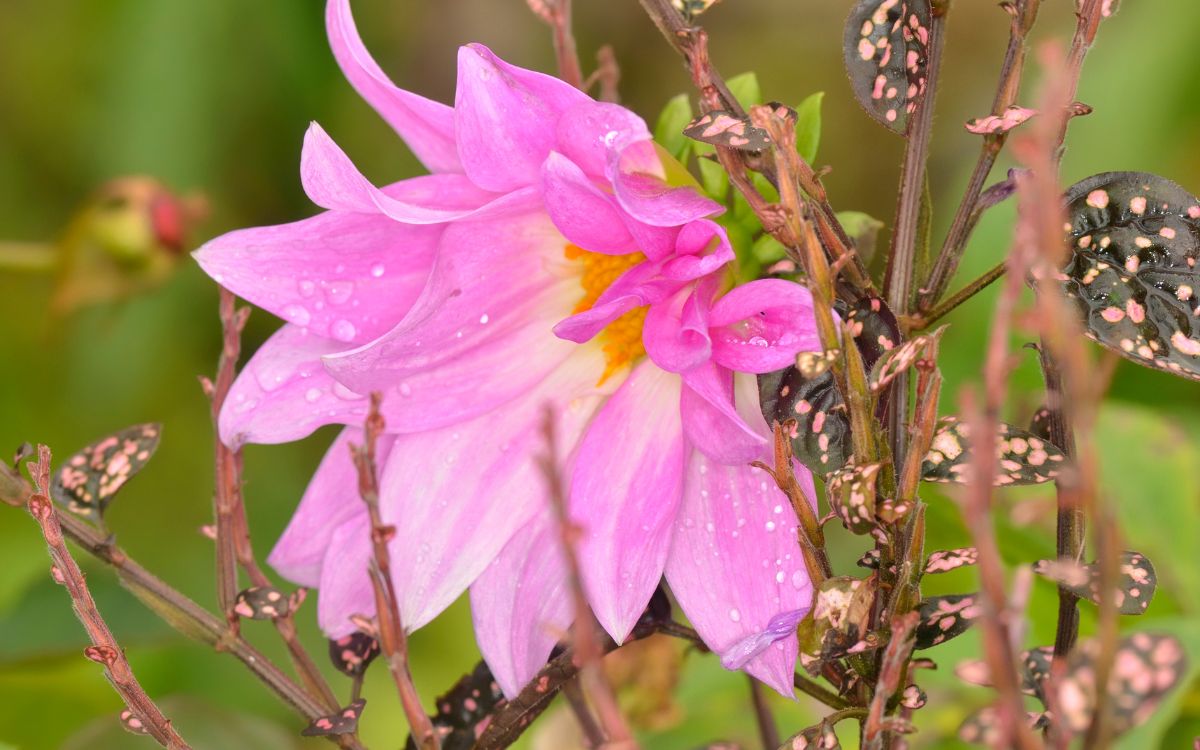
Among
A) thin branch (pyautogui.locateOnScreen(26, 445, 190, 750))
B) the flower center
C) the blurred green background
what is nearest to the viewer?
thin branch (pyautogui.locateOnScreen(26, 445, 190, 750))

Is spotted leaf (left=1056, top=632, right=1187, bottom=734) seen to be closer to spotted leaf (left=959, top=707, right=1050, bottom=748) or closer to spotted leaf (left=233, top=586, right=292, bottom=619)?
spotted leaf (left=959, top=707, right=1050, bottom=748)

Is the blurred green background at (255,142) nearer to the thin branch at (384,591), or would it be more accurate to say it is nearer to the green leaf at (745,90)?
the green leaf at (745,90)

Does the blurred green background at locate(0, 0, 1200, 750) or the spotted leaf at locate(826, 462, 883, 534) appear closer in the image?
the spotted leaf at locate(826, 462, 883, 534)

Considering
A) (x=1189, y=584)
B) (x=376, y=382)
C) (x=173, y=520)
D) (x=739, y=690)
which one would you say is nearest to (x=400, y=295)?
(x=376, y=382)

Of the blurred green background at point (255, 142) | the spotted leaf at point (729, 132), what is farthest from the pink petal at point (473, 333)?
the blurred green background at point (255, 142)

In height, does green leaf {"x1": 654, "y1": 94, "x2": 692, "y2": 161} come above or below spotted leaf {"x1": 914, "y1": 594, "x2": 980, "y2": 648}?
above

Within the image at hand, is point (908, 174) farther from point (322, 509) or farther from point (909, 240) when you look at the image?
point (322, 509)

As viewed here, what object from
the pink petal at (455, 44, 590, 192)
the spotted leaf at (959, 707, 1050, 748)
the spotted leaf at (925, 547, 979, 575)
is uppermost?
the pink petal at (455, 44, 590, 192)

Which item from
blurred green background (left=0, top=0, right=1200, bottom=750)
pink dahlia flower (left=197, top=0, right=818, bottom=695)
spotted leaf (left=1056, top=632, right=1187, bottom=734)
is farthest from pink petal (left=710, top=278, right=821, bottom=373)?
blurred green background (left=0, top=0, right=1200, bottom=750)
